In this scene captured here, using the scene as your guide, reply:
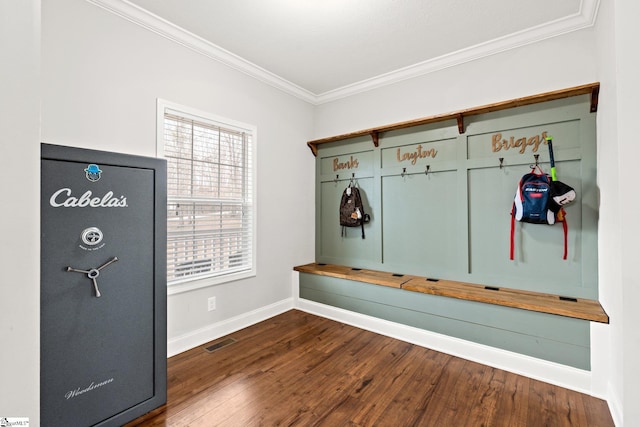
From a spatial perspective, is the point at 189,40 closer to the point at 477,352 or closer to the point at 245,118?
the point at 245,118

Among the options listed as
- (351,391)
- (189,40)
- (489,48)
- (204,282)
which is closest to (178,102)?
(189,40)

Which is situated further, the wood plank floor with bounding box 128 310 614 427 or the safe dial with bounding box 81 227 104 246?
the wood plank floor with bounding box 128 310 614 427

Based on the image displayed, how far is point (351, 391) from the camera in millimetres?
2094

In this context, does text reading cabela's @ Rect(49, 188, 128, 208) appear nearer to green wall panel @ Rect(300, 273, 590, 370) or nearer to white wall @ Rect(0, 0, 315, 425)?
white wall @ Rect(0, 0, 315, 425)

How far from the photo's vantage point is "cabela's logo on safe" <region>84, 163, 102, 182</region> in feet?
5.19

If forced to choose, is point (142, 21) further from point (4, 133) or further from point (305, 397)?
point (305, 397)

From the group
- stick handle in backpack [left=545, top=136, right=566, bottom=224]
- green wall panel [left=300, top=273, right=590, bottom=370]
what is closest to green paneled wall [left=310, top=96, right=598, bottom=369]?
green wall panel [left=300, top=273, right=590, bottom=370]

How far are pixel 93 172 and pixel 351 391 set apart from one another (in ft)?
7.02

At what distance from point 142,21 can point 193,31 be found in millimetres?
400

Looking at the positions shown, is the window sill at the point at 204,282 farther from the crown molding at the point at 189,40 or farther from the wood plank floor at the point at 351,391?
the crown molding at the point at 189,40

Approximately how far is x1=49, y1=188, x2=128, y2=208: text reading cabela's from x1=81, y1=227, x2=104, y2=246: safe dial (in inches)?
5.1

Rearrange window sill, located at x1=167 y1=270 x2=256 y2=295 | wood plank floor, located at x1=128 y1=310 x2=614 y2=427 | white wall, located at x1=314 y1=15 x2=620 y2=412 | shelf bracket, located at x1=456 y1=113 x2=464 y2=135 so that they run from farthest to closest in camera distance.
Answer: shelf bracket, located at x1=456 y1=113 x2=464 y2=135 → window sill, located at x1=167 y1=270 x2=256 y2=295 → white wall, located at x1=314 y1=15 x2=620 y2=412 → wood plank floor, located at x1=128 y1=310 x2=614 y2=427

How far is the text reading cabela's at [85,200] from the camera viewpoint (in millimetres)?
1492

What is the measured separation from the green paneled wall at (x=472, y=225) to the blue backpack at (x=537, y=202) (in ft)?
0.61
